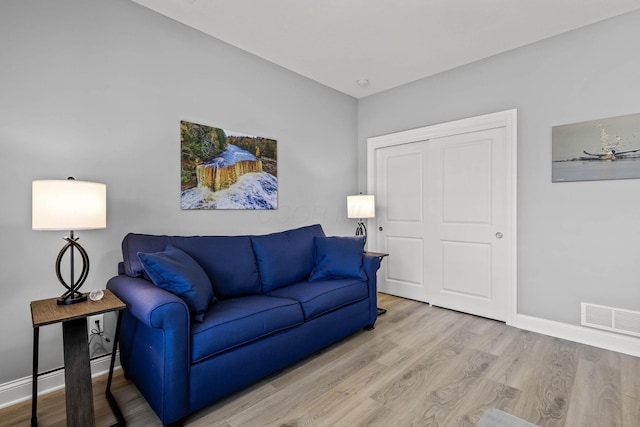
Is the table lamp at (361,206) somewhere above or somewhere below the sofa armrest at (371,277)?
above

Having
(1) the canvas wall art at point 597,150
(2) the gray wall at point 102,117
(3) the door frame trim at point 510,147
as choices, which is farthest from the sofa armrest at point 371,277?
(1) the canvas wall art at point 597,150

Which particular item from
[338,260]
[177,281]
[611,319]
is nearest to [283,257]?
[338,260]

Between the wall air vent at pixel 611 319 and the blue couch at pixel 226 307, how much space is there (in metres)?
1.80

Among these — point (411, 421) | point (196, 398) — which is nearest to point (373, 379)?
point (411, 421)

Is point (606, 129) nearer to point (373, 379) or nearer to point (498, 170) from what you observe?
point (498, 170)

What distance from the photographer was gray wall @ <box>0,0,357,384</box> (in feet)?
6.29

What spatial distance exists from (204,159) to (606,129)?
339 cm

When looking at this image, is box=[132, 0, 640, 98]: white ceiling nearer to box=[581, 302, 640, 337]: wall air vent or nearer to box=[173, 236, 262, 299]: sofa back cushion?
box=[173, 236, 262, 299]: sofa back cushion

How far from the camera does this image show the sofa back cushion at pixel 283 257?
262cm

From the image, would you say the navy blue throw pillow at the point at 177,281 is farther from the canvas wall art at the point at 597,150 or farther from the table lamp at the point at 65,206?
the canvas wall art at the point at 597,150

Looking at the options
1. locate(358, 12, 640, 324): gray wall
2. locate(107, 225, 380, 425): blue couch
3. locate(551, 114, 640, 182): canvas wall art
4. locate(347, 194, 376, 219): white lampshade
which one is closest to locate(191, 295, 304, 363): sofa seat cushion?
locate(107, 225, 380, 425): blue couch

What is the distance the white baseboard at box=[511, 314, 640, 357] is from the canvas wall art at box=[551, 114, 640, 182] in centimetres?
128

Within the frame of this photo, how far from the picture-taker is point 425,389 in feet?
6.61

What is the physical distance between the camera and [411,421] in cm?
172
